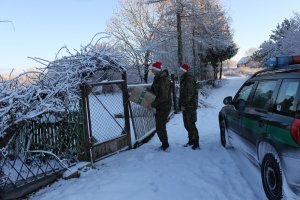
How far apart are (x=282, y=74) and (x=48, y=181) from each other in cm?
397

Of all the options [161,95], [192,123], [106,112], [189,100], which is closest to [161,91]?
[161,95]

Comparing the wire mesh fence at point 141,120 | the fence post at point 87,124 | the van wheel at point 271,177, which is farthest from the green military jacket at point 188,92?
the van wheel at point 271,177

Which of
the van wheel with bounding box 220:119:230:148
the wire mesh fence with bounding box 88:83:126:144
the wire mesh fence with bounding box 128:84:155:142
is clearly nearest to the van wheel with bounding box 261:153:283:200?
the van wheel with bounding box 220:119:230:148

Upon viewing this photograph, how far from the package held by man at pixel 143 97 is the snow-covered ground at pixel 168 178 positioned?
40.7 inches

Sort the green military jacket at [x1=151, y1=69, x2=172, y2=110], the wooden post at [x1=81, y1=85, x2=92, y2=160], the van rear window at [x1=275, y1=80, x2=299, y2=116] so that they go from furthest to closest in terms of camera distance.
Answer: the green military jacket at [x1=151, y1=69, x2=172, y2=110] → the wooden post at [x1=81, y1=85, x2=92, y2=160] → the van rear window at [x1=275, y1=80, x2=299, y2=116]

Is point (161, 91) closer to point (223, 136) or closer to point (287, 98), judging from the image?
point (223, 136)

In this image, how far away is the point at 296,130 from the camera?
3.91 metres

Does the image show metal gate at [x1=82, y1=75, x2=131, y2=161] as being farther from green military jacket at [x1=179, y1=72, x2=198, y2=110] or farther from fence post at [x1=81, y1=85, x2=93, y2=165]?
green military jacket at [x1=179, y1=72, x2=198, y2=110]

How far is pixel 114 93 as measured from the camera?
7883mm

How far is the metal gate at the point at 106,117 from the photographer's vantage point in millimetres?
6671

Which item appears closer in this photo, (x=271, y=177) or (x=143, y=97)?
(x=271, y=177)

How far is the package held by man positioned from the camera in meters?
7.83

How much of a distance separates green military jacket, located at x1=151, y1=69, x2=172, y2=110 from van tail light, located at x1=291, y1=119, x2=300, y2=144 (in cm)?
382

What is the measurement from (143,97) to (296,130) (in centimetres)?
431
